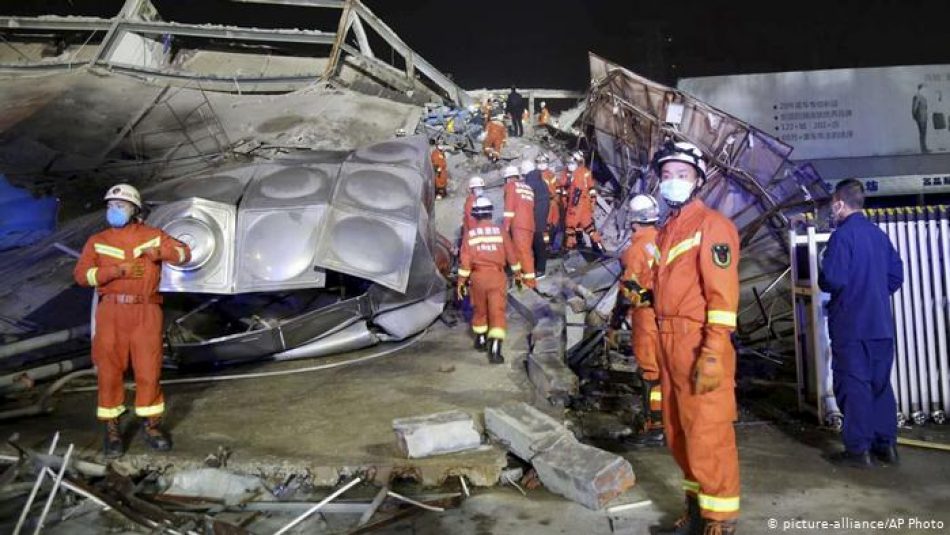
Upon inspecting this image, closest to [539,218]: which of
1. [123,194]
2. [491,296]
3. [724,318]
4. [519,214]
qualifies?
[519,214]

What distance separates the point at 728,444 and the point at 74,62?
19666 mm

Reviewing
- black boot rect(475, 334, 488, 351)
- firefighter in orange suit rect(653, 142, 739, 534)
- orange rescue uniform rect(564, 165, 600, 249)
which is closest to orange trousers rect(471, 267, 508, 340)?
black boot rect(475, 334, 488, 351)

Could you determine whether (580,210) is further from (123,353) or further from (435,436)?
(123,353)

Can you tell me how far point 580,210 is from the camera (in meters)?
11.7

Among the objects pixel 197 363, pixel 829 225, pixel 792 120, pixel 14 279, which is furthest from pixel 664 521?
pixel 792 120

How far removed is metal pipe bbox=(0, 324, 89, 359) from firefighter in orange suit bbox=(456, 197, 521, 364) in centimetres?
384

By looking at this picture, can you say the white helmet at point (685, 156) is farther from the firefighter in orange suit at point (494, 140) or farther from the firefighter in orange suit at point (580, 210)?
the firefighter in orange suit at point (494, 140)

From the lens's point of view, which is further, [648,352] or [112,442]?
[648,352]

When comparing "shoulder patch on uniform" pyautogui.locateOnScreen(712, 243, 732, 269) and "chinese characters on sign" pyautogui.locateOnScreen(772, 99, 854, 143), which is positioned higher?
"chinese characters on sign" pyautogui.locateOnScreen(772, 99, 854, 143)

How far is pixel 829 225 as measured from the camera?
5137 millimetres

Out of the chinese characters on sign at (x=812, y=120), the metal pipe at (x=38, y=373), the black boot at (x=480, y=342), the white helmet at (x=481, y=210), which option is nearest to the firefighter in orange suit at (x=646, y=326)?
the white helmet at (x=481, y=210)

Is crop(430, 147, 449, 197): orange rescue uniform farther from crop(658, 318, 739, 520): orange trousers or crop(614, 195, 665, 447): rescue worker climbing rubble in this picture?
crop(658, 318, 739, 520): orange trousers

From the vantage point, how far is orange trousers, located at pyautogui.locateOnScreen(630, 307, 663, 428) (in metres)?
4.84

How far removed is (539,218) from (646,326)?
5475 mm
